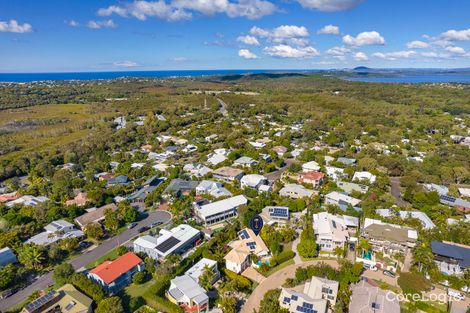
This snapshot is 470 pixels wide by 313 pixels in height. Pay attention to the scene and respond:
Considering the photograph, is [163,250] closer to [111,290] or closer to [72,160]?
[111,290]

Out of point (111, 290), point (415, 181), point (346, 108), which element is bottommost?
point (111, 290)

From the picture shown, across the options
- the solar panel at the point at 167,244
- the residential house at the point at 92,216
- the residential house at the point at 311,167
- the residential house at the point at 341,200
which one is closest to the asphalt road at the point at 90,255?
the residential house at the point at 92,216

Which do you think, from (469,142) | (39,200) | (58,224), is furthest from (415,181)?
(39,200)

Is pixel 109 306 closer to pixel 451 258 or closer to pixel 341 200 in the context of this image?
pixel 451 258

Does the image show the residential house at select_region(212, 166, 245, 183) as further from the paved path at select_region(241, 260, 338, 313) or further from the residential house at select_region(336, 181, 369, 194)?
the paved path at select_region(241, 260, 338, 313)

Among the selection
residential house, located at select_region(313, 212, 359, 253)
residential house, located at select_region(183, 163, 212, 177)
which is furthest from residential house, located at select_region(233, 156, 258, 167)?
residential house, located at select_region(313, 212, 359, 253)

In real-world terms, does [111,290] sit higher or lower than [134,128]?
lower

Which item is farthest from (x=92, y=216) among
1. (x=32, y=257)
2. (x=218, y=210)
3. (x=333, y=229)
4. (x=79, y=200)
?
(x=333, y=229)
